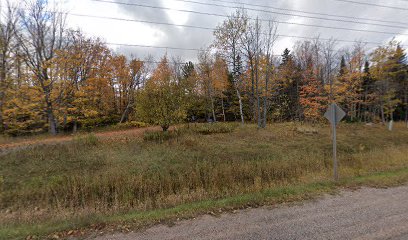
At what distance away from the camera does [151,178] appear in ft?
25.1

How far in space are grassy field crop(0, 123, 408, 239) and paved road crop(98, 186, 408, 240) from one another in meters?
0.45

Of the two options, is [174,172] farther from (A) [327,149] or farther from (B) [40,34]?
(B) [40,34]

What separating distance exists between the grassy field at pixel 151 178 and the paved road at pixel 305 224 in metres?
0.45

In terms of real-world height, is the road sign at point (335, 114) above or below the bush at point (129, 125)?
above

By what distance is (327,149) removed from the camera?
14.1m

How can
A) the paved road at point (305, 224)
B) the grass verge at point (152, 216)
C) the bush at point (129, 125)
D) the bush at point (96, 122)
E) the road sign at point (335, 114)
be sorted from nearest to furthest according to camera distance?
the paved road at point (305, 224) → the grass verge at point (152, 216) → the road sign at point (335, 114) → the bush at point (96, 122) → the bush at point (129, 125)

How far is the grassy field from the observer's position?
15.2 ft

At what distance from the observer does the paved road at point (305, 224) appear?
3.31 metres

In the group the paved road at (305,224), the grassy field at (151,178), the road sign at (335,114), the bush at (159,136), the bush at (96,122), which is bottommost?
the grassy field at (151,178)

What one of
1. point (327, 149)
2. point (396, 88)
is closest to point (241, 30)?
point (327, 149)

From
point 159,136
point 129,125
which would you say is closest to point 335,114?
point 159,136

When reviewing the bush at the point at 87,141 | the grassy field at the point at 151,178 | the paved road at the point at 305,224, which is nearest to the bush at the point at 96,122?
the bush at the point at 87,141

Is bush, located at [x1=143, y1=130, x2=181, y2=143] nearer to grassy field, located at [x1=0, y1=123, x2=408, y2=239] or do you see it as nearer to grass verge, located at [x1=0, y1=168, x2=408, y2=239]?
grassy field, located at [x1=0, y1=123, x2=408, y2=239]

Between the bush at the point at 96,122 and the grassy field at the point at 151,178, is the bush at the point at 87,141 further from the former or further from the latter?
the bush at the point at 96,122
